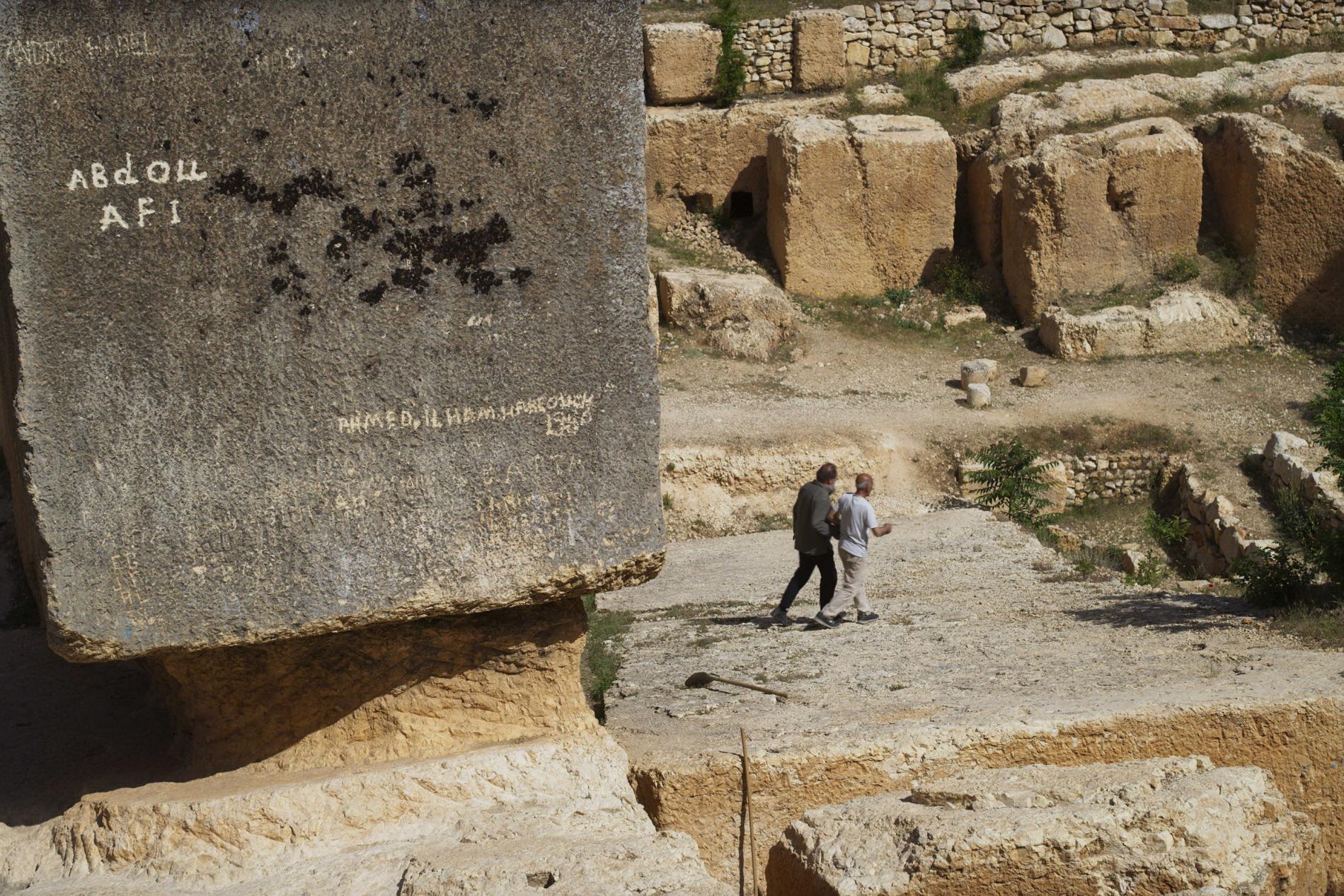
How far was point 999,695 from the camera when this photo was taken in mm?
5672

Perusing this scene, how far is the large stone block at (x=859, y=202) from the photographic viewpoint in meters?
17.2

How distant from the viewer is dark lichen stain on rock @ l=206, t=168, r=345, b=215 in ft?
13.3

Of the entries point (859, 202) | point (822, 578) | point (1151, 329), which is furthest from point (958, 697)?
point (859, 202)

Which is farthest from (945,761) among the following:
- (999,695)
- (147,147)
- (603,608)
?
(603,608)

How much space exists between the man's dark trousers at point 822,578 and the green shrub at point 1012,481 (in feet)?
14.9

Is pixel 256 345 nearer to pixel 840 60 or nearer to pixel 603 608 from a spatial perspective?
pixel 603 608

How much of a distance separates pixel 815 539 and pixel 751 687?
2.41 metres

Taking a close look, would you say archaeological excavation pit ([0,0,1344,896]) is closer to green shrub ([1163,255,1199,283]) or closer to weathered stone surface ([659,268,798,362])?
weathered stone surface ([659,268,798,362])

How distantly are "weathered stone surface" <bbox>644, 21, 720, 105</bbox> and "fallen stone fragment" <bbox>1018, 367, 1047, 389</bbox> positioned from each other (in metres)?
6.45

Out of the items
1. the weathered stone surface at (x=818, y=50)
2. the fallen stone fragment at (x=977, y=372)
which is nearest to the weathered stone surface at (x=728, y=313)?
the fallen stone fragment at (x=977, y=372)

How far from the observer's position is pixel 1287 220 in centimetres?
1661

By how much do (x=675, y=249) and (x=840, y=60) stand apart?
169 inches

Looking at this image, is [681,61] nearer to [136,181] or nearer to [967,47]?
[967,47]

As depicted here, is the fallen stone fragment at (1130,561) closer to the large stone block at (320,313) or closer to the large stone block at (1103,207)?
the large stone block at (1103,207)
